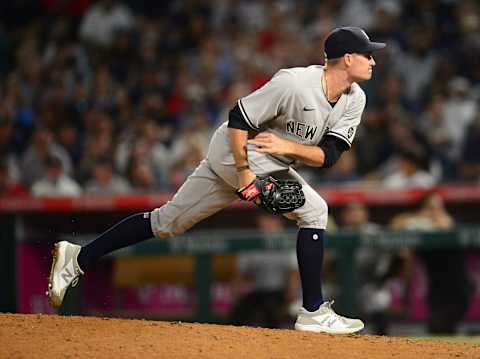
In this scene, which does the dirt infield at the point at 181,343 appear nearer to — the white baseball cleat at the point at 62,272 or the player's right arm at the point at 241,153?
the white baseball cleat at the point at 62,272

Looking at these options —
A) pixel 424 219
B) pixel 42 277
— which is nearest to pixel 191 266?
pixel 42 277

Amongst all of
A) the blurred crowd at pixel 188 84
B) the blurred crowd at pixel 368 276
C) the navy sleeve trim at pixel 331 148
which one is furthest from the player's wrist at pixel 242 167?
the blurred crowd at pixel 188 84

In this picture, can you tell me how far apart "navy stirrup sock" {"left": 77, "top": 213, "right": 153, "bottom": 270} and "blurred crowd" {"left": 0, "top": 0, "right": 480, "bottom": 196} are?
3747mm

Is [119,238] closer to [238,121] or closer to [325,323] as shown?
[238,121]

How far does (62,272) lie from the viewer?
19.0 ft

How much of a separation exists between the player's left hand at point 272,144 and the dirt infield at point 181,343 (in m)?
0.93

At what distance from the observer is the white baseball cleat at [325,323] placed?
18.1ft

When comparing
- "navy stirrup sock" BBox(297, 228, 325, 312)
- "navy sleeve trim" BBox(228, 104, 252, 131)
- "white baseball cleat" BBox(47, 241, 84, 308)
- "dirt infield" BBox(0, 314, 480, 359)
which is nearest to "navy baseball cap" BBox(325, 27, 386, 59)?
"navy sleeve trim" BBox(228, 104, 252, 131)

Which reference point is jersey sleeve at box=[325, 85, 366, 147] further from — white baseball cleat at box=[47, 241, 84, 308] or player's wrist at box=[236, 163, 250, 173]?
white baseball cleat at box=[47, 241, 84, 308]

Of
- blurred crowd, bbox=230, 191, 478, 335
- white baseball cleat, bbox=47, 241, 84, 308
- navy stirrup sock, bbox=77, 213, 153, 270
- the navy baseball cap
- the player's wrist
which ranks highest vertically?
the navy baseball cap

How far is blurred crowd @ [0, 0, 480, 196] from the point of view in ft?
32.8

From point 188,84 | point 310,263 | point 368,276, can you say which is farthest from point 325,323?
point 188,84

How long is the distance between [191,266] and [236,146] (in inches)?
163

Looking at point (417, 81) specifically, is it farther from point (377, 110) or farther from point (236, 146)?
point (236, 146)
